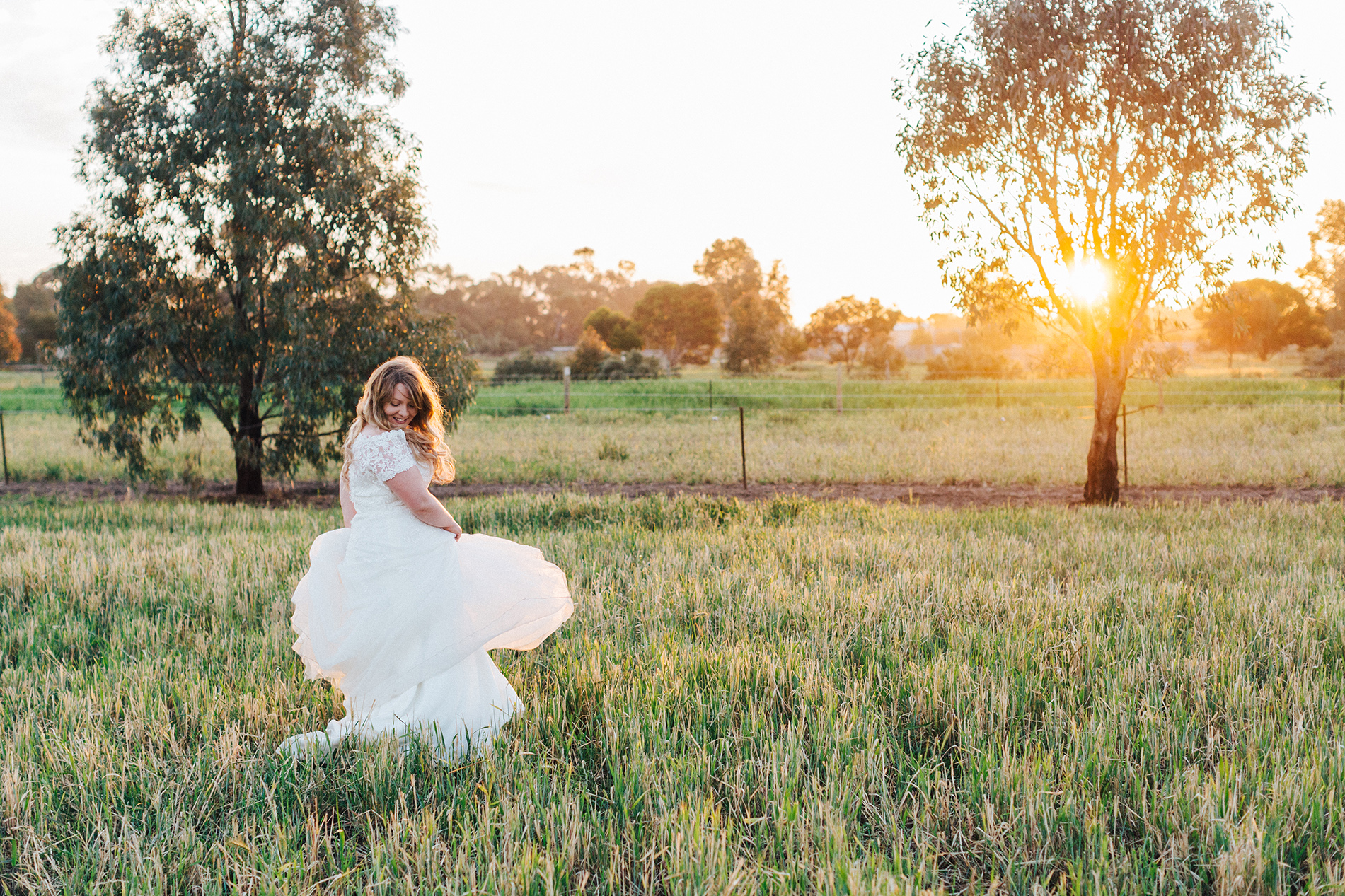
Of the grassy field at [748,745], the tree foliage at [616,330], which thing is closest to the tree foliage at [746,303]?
the tree foliage at [616,330]

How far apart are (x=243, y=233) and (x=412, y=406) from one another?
32.6 feet

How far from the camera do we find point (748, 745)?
3.68m

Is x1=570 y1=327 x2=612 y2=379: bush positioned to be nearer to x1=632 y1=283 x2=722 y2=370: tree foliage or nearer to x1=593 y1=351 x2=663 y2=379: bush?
x1=593 y1=351 x2=663 y2=379: bush

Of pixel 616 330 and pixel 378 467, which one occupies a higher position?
pixel 616 330

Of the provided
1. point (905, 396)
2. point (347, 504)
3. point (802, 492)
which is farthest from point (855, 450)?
point (347, 504)

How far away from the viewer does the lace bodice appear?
3.74 meters

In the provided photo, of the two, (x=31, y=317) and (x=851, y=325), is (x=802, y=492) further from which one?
(x=31, y=317)

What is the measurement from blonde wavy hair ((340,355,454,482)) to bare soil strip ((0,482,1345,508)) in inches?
297

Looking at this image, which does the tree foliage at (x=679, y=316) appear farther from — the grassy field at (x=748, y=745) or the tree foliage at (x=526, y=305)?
the grassy field at (x=748, y=745)

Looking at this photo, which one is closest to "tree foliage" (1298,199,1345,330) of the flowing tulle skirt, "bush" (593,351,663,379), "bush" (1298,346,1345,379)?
"bush" (1298,346,1345,379)

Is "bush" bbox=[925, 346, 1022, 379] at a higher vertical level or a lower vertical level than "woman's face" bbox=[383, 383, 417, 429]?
higher

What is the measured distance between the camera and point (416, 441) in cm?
384

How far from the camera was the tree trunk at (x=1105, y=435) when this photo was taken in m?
11.3

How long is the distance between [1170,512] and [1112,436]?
1989 mm
